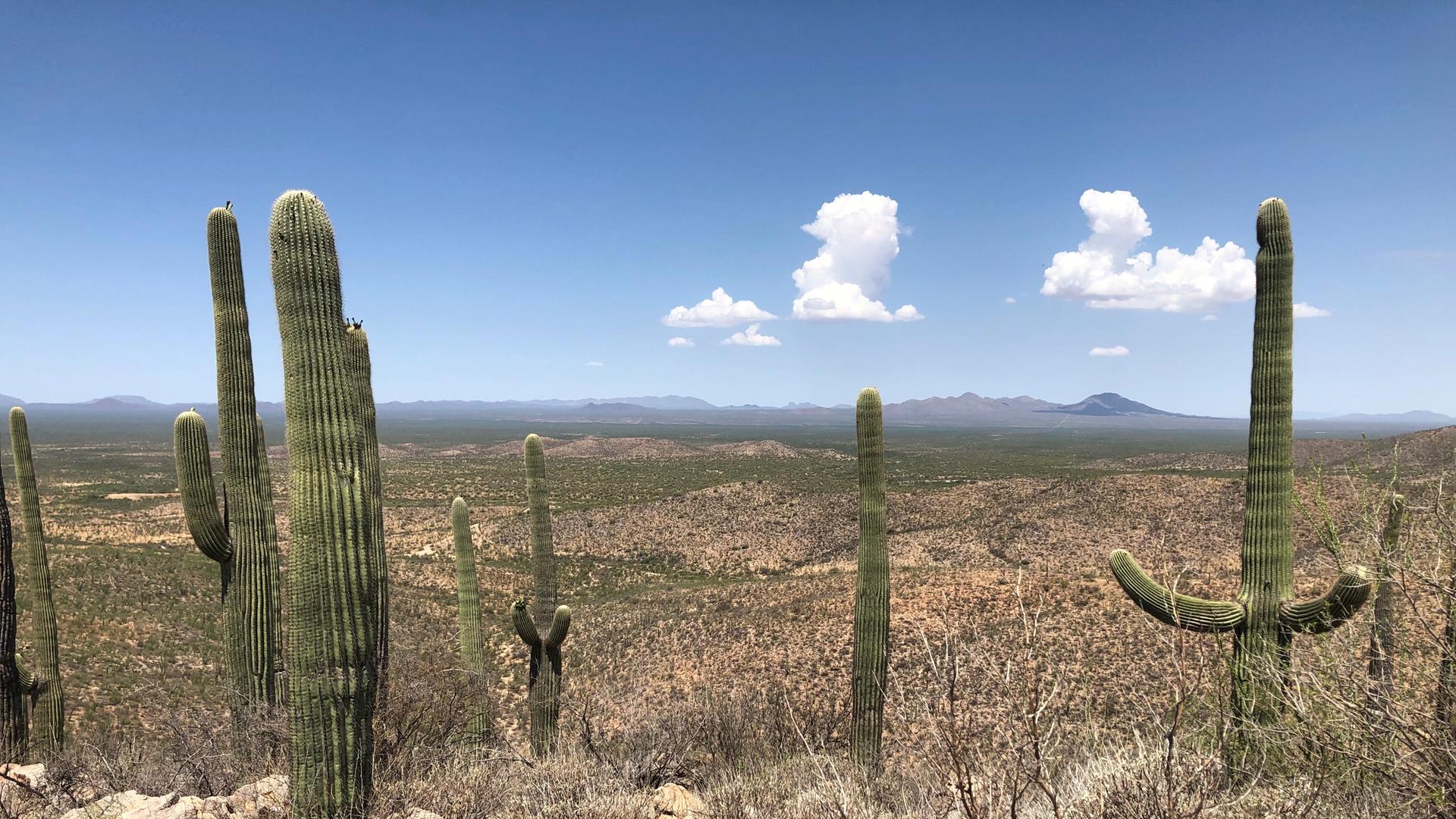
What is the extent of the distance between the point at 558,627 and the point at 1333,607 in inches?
339

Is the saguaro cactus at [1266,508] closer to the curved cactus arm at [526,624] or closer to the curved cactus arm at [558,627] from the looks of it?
the curved cactus arm at [558,627]

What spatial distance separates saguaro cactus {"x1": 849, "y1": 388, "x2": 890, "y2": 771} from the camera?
25.6ft

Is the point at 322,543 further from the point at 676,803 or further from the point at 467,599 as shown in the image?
the point at 467,599

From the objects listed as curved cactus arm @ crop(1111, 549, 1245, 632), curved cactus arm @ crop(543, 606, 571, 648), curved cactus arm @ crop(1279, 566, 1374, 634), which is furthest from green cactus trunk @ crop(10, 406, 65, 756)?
curved cactus arm @ crop(1279, 566, 1374, 634)

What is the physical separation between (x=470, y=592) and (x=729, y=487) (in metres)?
32.6

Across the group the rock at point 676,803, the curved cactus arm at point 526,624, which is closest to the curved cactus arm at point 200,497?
the curved cactus arm at point 526,624

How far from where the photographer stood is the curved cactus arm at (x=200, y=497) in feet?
23.9

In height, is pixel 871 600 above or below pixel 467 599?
above

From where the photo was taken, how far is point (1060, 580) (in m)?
18.2

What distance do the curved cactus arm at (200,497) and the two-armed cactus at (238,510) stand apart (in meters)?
0.01

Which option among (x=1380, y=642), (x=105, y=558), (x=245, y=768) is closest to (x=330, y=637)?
(x=245, y=768)

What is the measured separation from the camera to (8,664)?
666 cm

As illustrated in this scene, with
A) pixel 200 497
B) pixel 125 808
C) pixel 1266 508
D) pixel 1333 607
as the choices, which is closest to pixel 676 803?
pixel 125 808

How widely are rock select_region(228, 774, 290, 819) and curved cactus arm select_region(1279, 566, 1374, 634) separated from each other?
8161 millimetres
